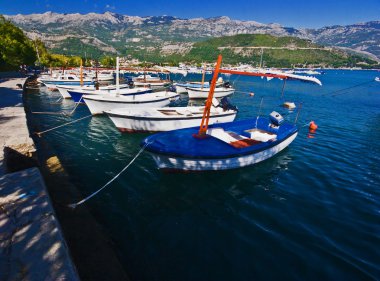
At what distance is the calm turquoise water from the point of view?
24.3 ft

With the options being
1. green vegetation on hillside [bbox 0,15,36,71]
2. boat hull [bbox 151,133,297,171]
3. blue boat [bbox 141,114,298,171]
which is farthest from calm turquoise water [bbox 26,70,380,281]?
green vegetation on hillside [bbox 0,15,36,71]

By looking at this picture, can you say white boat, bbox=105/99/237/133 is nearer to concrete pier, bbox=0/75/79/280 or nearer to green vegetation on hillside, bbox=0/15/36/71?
concrete pier, bbox=0/75/79/280

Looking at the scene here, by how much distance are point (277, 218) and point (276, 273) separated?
2990mm

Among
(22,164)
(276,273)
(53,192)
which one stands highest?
(22,164)

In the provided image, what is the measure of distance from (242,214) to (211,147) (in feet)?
13.1

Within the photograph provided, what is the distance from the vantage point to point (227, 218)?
32.1 feet

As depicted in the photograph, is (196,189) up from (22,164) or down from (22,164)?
down

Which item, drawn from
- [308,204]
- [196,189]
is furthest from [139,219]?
[308,204]

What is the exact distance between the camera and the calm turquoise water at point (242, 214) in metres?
7.41

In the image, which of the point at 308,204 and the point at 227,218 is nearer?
the point at 227,218

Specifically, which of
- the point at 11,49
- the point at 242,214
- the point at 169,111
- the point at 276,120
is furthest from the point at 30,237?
the point at 11,49

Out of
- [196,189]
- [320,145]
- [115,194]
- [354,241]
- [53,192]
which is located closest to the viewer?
[354,241]

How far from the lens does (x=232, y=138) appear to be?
14797 millimetres

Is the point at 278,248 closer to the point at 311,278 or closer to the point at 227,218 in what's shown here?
the point at 311,278
